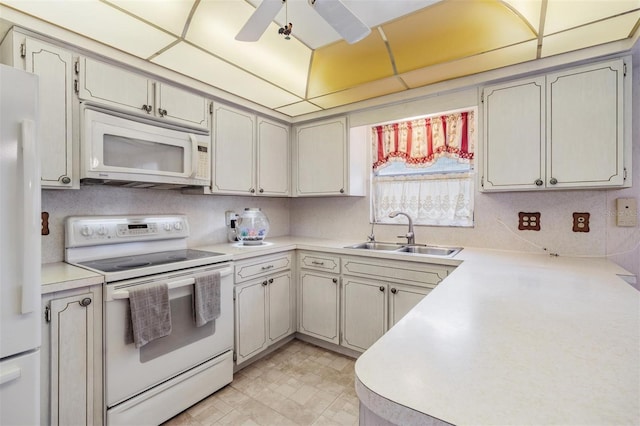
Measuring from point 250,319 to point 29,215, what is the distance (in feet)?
5.19

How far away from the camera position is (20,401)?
3.49 ft

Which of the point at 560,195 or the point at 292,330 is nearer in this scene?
the point at 560,195

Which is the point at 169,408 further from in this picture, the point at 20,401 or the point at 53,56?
the point at 53,56

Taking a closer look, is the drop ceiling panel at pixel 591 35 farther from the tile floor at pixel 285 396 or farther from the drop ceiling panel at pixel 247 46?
the tile floor at pixel 285 396

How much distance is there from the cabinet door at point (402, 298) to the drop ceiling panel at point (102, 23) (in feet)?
7.24

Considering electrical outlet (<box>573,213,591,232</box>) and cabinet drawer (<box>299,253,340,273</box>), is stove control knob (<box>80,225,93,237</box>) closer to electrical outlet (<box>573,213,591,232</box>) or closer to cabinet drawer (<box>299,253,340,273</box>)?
cabinet drawer (<box>299,253,340,273</box>)

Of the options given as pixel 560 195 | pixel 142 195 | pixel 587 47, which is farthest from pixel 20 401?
pixel 587 47

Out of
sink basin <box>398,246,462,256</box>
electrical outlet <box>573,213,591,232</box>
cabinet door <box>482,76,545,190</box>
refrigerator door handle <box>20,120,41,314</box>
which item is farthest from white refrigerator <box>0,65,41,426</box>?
electrical outlet <box>573,213,591,232</box>

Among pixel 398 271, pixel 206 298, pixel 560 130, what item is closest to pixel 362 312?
pixel 398 271

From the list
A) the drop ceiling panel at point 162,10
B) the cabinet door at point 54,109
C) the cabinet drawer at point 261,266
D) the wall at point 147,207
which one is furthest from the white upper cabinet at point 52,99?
the cabinet drawer at point 261,266

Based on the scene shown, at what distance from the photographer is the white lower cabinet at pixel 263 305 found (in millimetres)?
2236

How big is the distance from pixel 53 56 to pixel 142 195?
0.95 m

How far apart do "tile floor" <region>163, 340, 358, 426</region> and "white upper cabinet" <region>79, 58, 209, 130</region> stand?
6.28ft

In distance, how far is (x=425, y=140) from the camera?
2.67m
